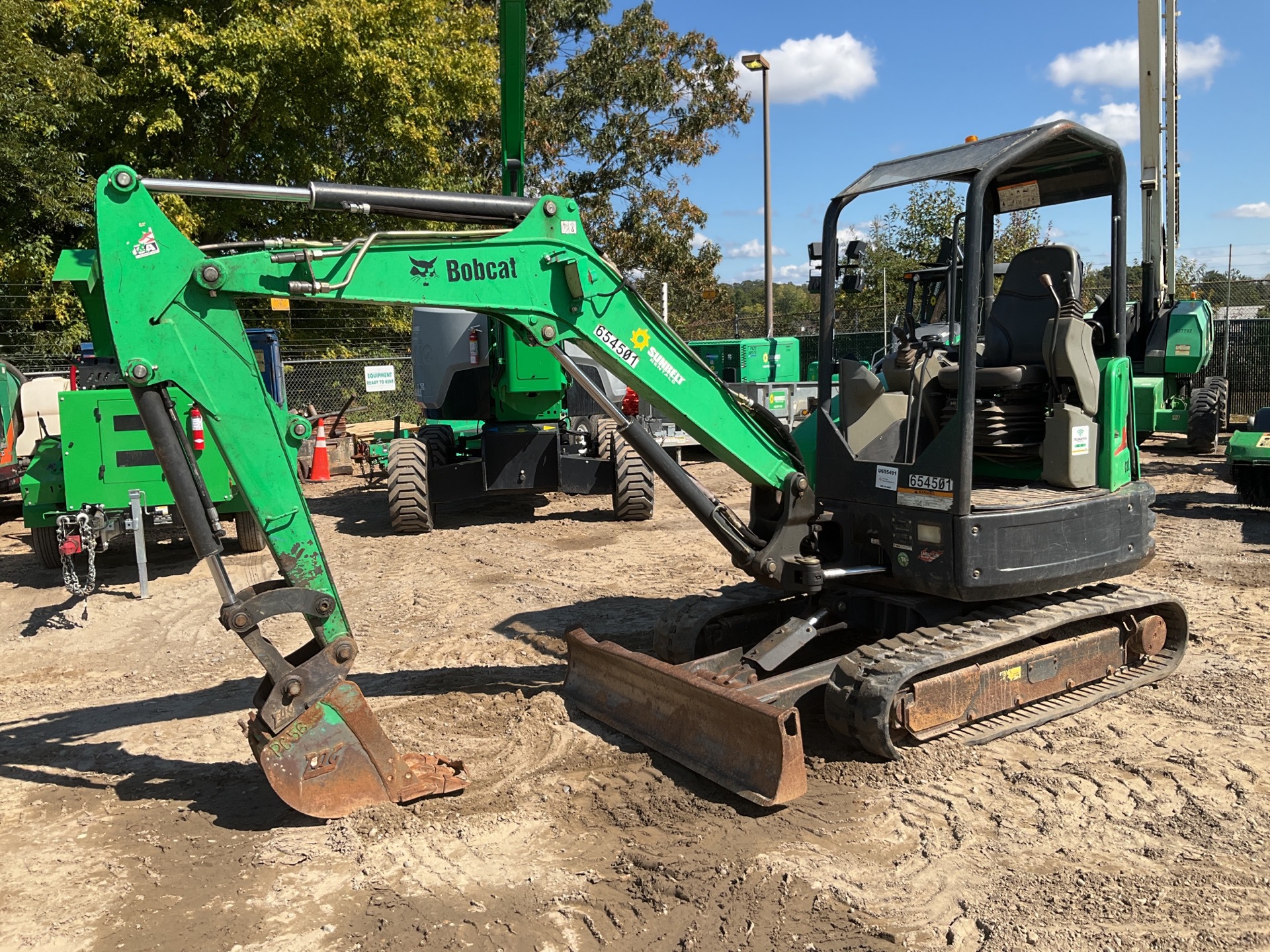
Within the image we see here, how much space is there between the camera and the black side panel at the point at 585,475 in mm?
11047

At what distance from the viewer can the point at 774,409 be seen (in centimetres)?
1611

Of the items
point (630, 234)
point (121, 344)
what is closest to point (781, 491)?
point (121, 344)

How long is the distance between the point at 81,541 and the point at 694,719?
5.98 meters

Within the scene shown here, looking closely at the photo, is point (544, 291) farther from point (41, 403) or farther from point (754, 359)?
point (754, 359)

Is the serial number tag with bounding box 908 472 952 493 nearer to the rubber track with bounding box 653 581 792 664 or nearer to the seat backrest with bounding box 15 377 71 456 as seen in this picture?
the rubber track with bounding box 653 581 792 664

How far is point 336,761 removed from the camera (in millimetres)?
4223

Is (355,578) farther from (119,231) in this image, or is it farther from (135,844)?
(119,231)

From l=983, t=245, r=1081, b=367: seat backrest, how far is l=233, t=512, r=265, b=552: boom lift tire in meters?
6.84

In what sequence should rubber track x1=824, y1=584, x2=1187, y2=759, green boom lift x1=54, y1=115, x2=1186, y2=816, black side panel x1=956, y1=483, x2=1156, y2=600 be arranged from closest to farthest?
green boom lift x1=54, y1=115, x2=1186, y2=816 < rubber track x1=824, y1=584, x2=1187, y2=759 < black side panel x1=956, y1=483, x2=1156, y2=600

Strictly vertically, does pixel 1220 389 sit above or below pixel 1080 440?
above

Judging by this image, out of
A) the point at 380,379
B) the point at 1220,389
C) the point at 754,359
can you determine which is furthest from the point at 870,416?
the point at 380,379

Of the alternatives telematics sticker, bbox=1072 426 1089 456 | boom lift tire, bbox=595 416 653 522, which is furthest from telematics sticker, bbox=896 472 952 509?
boom lift tire, bbox=595 416 653 522

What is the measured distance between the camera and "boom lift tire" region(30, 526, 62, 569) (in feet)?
30.7

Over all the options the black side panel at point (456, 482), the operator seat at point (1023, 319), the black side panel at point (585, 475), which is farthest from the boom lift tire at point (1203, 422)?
the operator seat at point (1023, 319)
